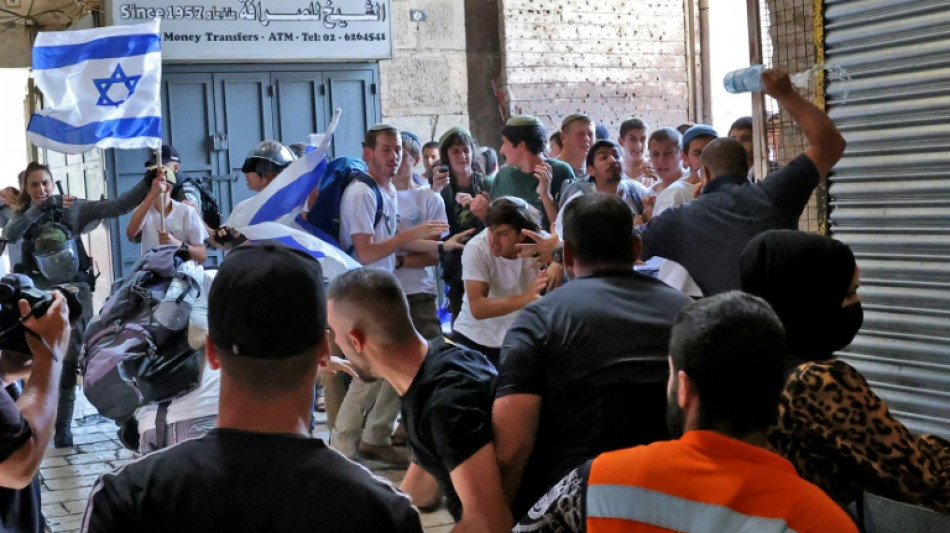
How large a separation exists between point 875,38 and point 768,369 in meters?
3.31

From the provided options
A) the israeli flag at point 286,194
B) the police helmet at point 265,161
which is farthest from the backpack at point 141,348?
the police helmet at point 265,161

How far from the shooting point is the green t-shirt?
26.8 ft

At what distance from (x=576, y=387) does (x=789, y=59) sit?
126 inches

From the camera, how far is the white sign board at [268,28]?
1342 centimetres

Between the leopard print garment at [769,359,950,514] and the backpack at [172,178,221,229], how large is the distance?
7482mm

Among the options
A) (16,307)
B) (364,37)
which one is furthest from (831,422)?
(364,37)

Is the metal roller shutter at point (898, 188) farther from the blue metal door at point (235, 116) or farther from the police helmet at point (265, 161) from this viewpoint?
the blue metal door at point (235, 116)

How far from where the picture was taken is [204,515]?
1978 millimetres

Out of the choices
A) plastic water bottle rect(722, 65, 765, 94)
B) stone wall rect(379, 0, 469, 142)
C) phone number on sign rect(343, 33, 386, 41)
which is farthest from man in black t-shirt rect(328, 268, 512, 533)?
stone wall rect(379, 0, 469, 142)

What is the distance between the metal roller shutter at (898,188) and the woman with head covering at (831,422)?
1.99 m

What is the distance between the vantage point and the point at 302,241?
670 cm

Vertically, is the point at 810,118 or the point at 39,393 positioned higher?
the point at 810,118

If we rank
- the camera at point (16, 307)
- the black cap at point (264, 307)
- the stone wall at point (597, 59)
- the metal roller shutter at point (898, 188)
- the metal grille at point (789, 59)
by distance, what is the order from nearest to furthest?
the black cap at point (264, 307), the camera at point (16, 307), the metal roller shutter at point (898, 188), the metal grille at point (789, 59), the stone wall at point (597, 59)

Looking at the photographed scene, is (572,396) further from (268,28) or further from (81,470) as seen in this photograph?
(268,28)
